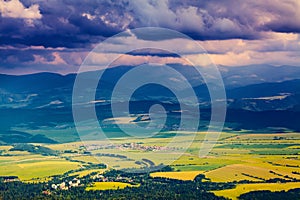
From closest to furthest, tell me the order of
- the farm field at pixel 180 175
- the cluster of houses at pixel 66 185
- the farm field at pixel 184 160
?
the cluster of houses at pixel 66 185, the farm field at pixel 184 160, the farm field at pixel 180 175

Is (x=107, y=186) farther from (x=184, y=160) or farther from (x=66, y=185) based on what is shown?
(x=184, y=160)

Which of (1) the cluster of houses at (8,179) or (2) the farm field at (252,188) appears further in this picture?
Result: (1) the cluster of houses at (8,179)

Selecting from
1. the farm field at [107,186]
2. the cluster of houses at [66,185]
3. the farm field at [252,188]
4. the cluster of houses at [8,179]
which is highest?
the cluster of houses at [8,179]

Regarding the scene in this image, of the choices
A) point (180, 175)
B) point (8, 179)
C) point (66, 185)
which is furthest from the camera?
point (8, 179)

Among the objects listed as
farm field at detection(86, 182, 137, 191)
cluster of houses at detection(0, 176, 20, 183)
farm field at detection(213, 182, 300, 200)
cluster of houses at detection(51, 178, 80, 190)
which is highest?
cluster of houses at detection(0, 176, 20, 183)

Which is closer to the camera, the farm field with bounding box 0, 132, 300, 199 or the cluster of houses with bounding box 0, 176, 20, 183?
the farm field with bounding box 0, 132, 300, 199

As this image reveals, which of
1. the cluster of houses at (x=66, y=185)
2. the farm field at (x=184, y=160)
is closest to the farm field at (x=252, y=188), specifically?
the farm field at (x=184, y=160)

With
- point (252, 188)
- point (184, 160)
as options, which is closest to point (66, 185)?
point (252, 188)

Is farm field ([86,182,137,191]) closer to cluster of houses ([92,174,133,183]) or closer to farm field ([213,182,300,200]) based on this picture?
cluster of houses ([92,174,133,183])

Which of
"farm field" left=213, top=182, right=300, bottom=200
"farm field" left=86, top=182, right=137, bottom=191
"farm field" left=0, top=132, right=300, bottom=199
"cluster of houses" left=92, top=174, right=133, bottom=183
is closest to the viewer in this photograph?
"farm field" left=213, top=182, right=300, bottom=200

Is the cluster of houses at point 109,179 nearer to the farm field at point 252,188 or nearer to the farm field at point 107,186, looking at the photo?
the farm field at point 107,186

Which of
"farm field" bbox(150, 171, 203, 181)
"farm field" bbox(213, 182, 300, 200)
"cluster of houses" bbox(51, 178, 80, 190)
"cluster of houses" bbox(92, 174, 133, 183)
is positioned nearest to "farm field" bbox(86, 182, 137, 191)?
"cluster of houses" bbox(92, 174, 133, 183)

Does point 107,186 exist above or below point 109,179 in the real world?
below
